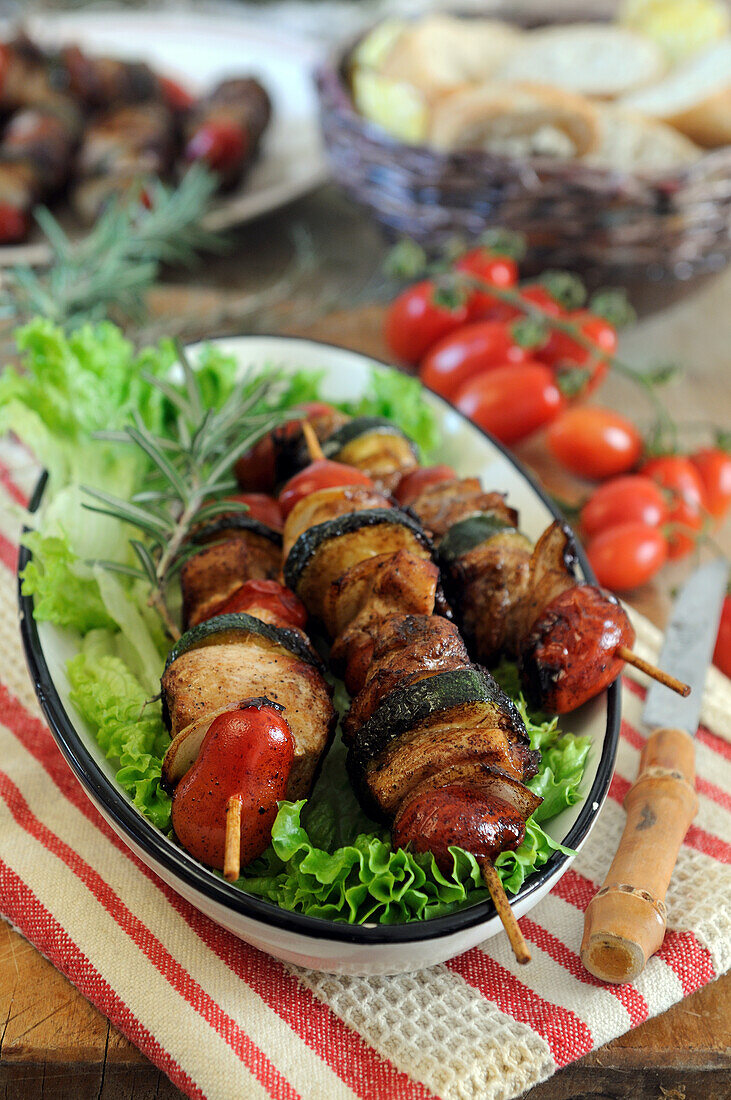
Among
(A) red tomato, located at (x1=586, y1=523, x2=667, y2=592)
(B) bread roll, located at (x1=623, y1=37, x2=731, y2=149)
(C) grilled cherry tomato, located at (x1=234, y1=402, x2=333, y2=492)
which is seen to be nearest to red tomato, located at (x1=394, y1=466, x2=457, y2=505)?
(C) grilled cherry tomato, located at (x1=234, y1=402, x2=333, y2=492)

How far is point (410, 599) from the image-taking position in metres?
1.89

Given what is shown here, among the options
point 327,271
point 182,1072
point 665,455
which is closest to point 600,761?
point 182,1072

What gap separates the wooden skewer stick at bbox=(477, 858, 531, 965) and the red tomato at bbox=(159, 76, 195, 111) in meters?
4.23

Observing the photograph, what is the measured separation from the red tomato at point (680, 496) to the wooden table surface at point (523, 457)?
0.11 m

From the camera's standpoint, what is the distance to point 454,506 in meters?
2.23

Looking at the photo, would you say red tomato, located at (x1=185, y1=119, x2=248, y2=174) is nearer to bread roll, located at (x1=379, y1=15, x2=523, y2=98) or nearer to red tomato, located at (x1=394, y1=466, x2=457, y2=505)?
bread roll, located at (x1=379, y1=15, x2=523, y2=98)

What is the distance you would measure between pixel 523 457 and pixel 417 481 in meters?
1.06

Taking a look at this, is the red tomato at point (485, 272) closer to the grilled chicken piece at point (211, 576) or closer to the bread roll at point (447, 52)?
the bread roll at point (447, 52)

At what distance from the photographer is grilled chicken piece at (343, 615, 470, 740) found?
1.73 metres

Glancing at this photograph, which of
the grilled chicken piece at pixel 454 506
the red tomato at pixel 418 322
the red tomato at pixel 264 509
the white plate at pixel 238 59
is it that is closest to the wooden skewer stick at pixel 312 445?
the red tomato at pixel 264 509

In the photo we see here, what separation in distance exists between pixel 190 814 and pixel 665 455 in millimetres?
2148

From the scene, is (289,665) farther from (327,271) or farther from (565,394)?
(327,271)

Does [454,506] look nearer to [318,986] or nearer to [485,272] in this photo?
[318,986]

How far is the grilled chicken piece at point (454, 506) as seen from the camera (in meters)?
2.20
